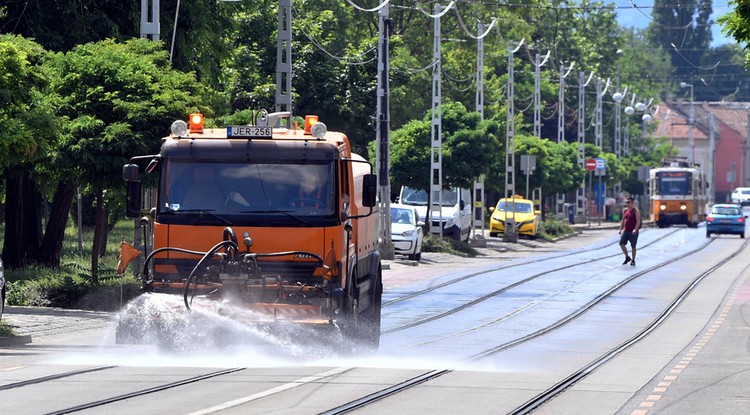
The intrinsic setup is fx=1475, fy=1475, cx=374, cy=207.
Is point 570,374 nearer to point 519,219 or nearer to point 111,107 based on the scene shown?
point 111,107

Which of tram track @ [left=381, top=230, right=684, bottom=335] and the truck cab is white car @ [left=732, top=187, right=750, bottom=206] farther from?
the truck cab

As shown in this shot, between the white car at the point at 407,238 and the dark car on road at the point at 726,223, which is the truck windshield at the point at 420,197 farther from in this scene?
the dark car on road at the point at 726,223

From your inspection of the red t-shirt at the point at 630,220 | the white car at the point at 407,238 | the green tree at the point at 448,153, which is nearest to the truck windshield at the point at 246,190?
the white car at the point at 407,238

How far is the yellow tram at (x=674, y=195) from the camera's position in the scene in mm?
77750

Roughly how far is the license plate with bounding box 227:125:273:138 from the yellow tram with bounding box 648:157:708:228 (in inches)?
2500

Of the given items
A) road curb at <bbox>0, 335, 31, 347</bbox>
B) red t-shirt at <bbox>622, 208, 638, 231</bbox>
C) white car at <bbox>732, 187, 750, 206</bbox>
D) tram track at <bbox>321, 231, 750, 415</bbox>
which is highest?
white car at <bbox>732, 187, 750, 206</bbox>

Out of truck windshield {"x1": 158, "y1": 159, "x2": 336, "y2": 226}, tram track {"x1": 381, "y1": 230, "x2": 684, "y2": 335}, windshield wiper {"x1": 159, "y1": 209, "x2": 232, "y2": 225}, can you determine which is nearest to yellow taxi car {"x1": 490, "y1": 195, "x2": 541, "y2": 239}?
tram track {"x1": 381, "y1": 230, "x2": 684, "y2": 335}

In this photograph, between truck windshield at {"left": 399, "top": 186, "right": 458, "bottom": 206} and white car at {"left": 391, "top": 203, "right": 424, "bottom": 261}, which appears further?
truck windshield at {"left": 399, "top": 186, "right": 458, "bottom": 206}

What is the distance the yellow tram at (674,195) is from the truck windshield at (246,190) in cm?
6362

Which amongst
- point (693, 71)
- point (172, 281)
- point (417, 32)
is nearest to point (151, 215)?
point (172, 281)

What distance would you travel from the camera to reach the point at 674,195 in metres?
77.8

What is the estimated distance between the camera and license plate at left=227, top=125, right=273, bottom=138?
16312 millimetres

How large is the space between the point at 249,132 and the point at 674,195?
6378cm

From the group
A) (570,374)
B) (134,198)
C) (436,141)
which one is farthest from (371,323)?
(436,141)
